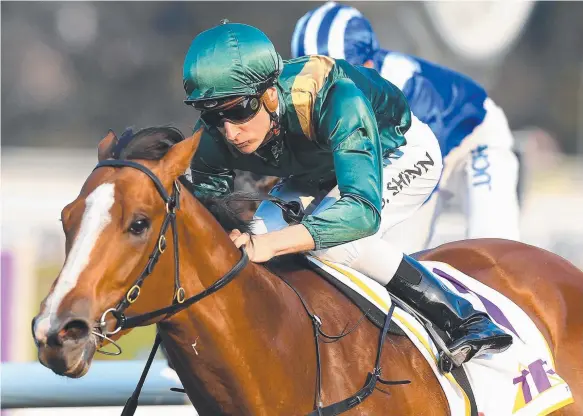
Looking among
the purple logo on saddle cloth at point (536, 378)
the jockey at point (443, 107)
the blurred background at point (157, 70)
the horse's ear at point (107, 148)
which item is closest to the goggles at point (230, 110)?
the horse's ear at point (107, 148)

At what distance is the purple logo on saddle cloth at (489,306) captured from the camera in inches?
141

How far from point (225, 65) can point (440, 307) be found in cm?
100

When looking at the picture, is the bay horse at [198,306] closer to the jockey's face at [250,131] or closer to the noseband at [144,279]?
the noseband at [144,279]

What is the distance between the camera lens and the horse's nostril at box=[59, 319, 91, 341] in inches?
93.2

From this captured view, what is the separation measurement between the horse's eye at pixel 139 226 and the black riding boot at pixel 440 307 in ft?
3.25

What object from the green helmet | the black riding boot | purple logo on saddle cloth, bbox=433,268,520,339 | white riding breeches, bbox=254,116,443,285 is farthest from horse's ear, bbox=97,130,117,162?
purple logo on saddle cloth, bbox=433,268,520,339

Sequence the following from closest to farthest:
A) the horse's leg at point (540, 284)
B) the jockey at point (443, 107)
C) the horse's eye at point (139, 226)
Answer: the horse's eye at point (139, 226) < the horse's leg at point (540, 284) < the jockey at point (443, 107)

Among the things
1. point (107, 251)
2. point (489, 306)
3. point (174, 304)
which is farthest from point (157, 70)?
point (107, 251)

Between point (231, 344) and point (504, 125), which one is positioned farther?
point (504, 125)

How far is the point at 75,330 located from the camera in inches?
93.9

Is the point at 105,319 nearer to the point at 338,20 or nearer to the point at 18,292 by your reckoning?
the point at 338,20

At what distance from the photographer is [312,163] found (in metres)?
3.32

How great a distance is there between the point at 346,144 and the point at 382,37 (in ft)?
35.2

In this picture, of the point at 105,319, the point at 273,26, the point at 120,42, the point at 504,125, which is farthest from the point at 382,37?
the point at 105,319
